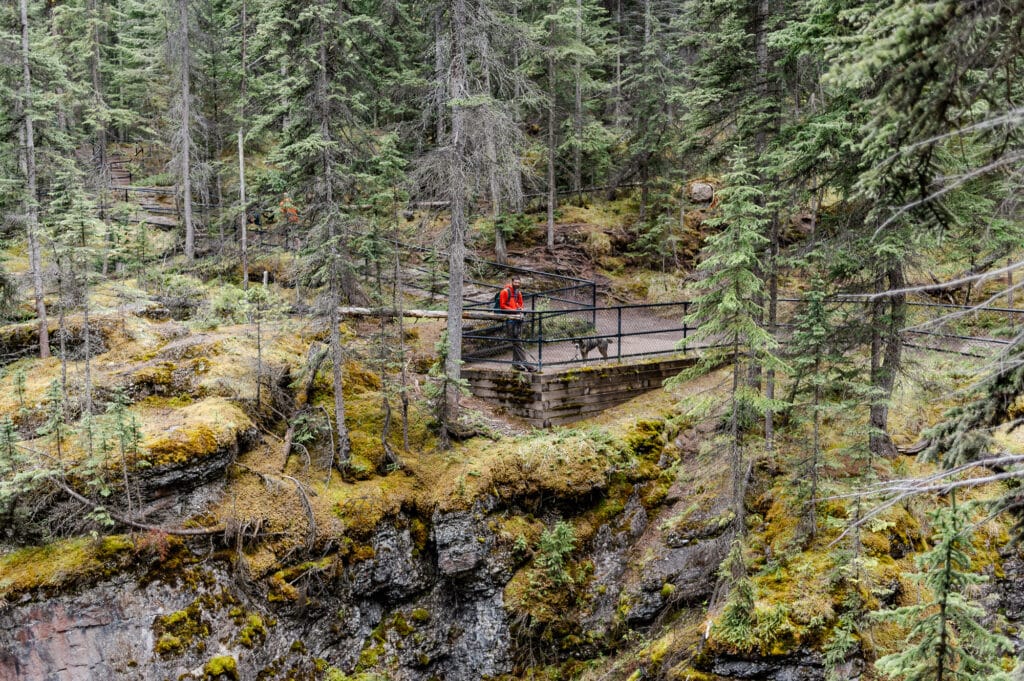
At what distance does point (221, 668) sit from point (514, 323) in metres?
9.20

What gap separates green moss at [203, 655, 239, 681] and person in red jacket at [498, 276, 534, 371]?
7.66 meters

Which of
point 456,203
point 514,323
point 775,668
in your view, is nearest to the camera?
point 775,668

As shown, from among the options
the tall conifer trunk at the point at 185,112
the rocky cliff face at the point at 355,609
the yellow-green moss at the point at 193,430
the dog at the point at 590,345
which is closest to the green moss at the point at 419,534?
the rocky cliff face at the point at 355,609

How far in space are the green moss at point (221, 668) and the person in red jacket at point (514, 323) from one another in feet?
25.1

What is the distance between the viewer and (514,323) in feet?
49.7

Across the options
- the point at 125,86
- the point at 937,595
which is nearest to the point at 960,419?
the point at 937,595

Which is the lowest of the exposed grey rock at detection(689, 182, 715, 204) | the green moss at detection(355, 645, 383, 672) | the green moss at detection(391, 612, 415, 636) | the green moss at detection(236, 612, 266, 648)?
the green moss at detection(355, 645, 383, 672)

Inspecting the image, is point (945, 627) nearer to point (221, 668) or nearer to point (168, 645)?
point (221, 668)

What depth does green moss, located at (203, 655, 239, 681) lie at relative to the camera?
8.62m

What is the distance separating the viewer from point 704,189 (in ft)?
85.0

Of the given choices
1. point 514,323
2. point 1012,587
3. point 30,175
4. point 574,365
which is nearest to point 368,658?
point 574,365

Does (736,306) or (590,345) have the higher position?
(736,306)

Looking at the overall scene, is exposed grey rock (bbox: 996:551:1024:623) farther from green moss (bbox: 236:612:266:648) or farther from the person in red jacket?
green moss (bbox: 236:612:266:648)

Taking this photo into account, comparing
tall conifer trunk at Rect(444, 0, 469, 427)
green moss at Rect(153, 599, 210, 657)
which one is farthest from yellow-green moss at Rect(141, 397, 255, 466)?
tall conifer trunk at Rect(444, 0, 469, 427)
